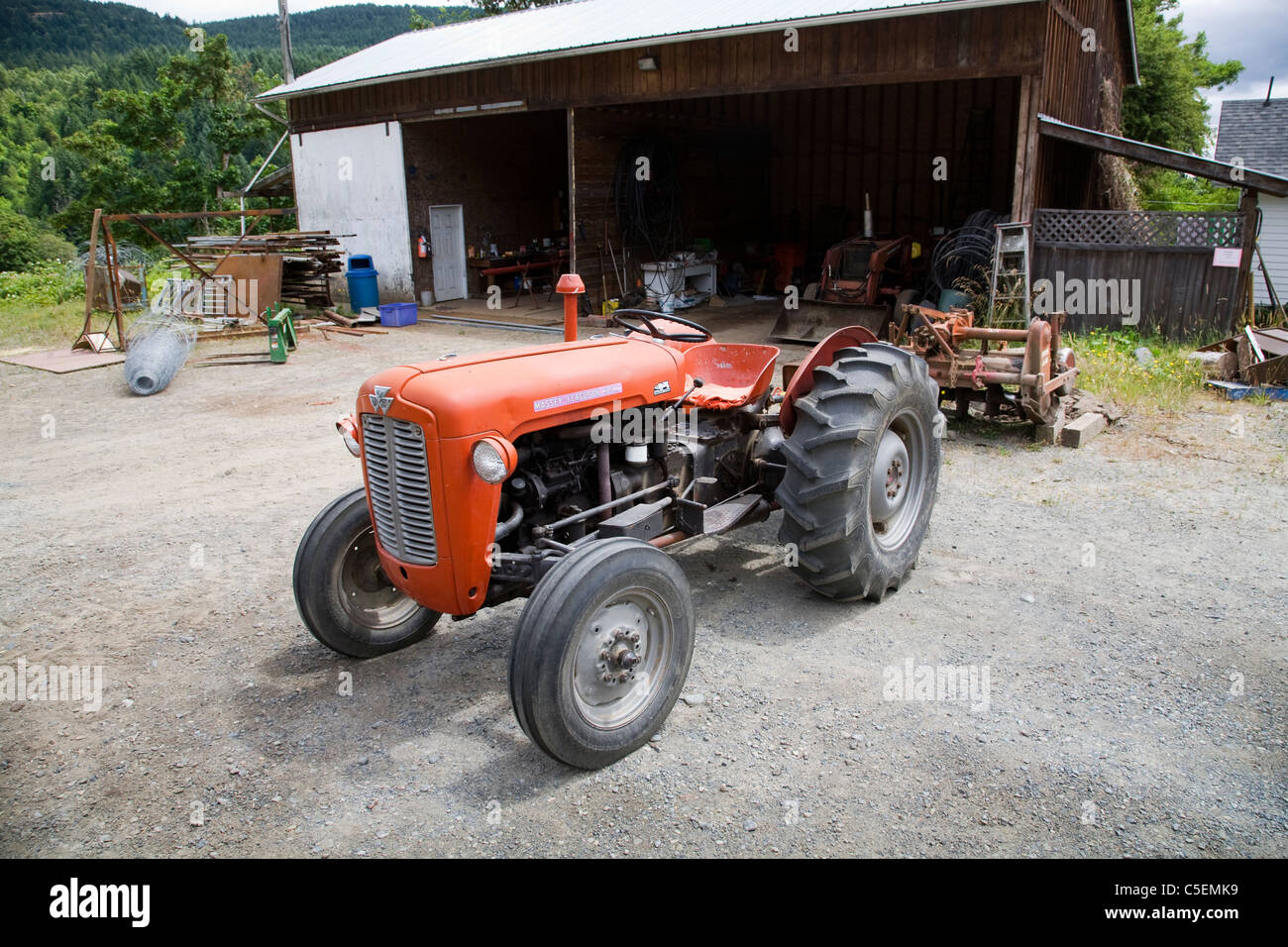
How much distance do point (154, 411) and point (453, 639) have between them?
241 inches

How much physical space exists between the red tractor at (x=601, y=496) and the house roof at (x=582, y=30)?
6.78 metres

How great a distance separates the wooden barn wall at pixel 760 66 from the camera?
9.98 metres

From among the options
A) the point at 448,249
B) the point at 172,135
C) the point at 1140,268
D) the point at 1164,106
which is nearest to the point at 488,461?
the point at 1140,268

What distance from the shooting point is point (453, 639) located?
418 cm

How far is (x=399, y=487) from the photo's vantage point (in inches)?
131

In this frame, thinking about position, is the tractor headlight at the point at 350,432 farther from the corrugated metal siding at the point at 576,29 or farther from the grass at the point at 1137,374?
the corrugated metal siding at the point at 576,29

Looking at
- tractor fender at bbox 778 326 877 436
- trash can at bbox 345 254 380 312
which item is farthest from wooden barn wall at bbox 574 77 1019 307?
tractor fender at bbox 778 326 877 436

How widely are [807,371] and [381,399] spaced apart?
7.14ft

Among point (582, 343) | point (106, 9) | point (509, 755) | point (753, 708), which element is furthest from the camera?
point (106, 9)

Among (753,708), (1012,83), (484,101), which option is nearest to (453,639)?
(753,708)

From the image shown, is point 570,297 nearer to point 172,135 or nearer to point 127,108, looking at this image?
point 127,108

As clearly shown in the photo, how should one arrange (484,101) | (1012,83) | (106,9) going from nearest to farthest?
(484,101) < (1012,83) < (106,9)

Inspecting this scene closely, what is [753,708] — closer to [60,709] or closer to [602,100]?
[60,709]

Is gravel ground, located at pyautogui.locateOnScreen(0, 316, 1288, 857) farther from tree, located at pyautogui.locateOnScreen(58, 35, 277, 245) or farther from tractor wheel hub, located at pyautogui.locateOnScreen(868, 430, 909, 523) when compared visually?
tree, located at pyautogui.locateOnScreen(58, 35, 277, 245)
